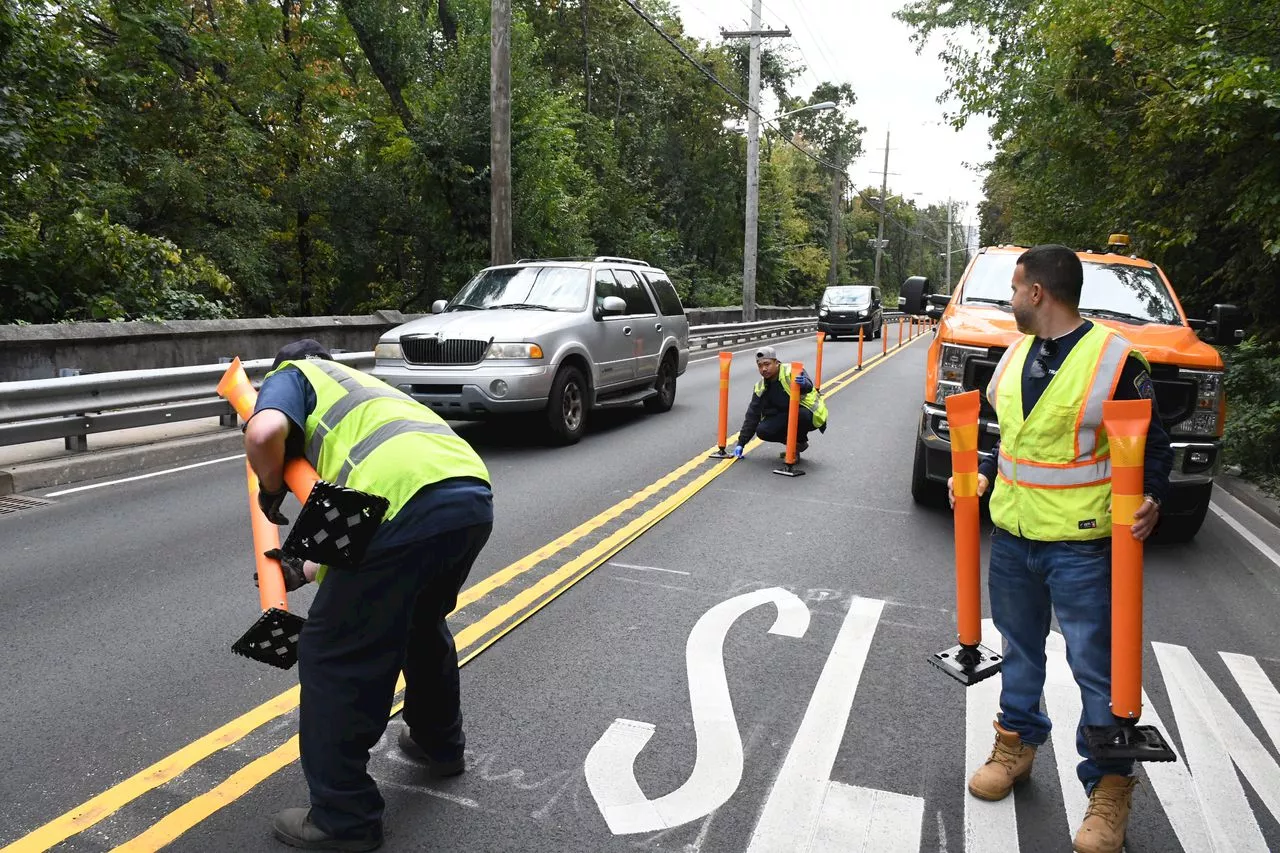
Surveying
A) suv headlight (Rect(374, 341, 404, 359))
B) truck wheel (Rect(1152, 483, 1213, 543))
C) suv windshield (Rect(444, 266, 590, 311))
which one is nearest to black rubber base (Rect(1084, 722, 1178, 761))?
truck wheel (Rect(1152, 483, 1213, 543))

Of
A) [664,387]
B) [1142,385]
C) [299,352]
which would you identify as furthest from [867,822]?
[664,387]

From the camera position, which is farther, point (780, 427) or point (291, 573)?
point (780, 427)

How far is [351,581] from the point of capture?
9.33 ft

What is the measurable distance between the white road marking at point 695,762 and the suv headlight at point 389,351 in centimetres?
614

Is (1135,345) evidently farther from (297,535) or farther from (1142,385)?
(297,535)

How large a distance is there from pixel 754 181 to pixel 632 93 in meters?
9.25

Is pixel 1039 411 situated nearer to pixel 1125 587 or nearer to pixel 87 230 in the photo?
pixel 1125 587

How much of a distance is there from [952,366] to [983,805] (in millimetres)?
4106

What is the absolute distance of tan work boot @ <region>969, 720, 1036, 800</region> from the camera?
3.43 metres

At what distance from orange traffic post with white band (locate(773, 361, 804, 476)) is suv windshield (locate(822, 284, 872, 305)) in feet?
83.2

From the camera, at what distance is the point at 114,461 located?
8.55m

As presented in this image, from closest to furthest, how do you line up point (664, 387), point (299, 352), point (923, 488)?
point (299, 352) < point (923, 488) < point (664, 387)

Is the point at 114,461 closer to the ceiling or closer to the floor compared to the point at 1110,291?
closer to the floor

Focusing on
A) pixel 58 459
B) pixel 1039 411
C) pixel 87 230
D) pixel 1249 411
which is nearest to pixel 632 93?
pixel 87 230
